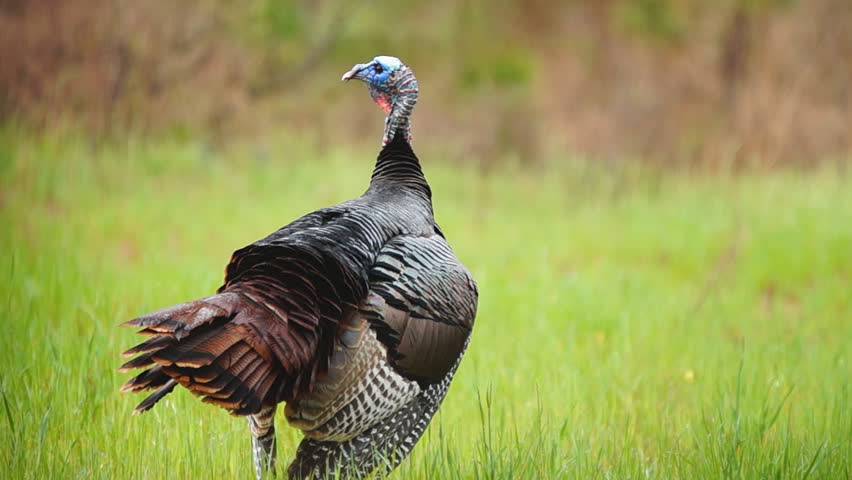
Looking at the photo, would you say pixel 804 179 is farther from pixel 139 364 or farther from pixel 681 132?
pixel 139 364

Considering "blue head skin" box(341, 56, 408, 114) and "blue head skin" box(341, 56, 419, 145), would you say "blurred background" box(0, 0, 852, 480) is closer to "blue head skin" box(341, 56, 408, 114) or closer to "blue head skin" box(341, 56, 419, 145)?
"blue head skin" box(341, 56, 419, 145)

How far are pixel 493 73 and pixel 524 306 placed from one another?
7238 mm

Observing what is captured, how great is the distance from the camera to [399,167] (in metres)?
4.16

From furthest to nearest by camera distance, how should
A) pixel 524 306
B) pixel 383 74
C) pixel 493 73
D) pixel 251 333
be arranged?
pixel 493 73
pixel 524 306
pixel 383 74
pixel 251 333

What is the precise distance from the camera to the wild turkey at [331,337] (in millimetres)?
2779

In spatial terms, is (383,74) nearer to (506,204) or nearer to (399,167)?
(399,167)

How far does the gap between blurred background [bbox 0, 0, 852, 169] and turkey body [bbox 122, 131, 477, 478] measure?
7778 millimetres

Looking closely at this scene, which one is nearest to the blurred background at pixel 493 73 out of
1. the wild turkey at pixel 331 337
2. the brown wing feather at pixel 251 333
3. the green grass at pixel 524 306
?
the green grass at pixel 524 306

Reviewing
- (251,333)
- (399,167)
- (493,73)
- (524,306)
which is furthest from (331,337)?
(493,73)

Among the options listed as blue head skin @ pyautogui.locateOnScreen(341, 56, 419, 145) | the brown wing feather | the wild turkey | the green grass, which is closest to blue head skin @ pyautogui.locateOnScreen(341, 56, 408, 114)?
blue head skin @ pyautogui.locateOnScreen(341, 56, 419, 145)

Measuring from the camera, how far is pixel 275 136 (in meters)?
12.2

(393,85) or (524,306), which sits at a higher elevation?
(393,85)

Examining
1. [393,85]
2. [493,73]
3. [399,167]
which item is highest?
[493,73]

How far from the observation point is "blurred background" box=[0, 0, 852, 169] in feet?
35.2
